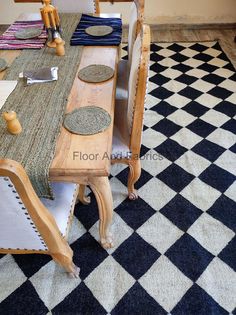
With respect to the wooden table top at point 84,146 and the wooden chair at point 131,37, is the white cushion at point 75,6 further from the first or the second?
the wooden table top at point 84,146

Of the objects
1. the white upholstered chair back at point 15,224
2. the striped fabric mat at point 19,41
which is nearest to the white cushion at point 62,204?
the white upholstered chair back at point 15,224

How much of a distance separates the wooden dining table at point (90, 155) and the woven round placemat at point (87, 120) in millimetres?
18

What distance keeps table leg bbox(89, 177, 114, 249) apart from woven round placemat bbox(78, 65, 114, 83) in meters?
0.50

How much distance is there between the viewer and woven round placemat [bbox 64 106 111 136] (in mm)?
950

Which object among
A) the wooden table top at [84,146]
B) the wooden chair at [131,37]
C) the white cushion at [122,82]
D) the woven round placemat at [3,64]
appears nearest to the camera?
the wooden table top at [84,146]

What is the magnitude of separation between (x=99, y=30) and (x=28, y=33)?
41 centimetres

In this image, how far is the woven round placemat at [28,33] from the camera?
152 cm

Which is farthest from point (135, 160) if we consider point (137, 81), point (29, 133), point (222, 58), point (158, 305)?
point (222, 58)

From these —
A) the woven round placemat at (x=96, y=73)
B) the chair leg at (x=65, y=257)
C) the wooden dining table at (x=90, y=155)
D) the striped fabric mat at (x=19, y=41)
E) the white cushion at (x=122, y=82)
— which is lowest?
the chair leg at (x=65, y=257)

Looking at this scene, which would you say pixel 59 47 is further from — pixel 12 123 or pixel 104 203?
pixel 104 203

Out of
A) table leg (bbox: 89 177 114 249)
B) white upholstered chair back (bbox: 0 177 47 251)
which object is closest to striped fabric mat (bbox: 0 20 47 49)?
table leg (bbox: 89 177 114 249)

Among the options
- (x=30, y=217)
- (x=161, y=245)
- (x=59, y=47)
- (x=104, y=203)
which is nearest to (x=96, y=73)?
(x=59, y=47)

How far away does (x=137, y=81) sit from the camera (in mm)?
969

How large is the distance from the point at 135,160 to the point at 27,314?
0.81 metres
